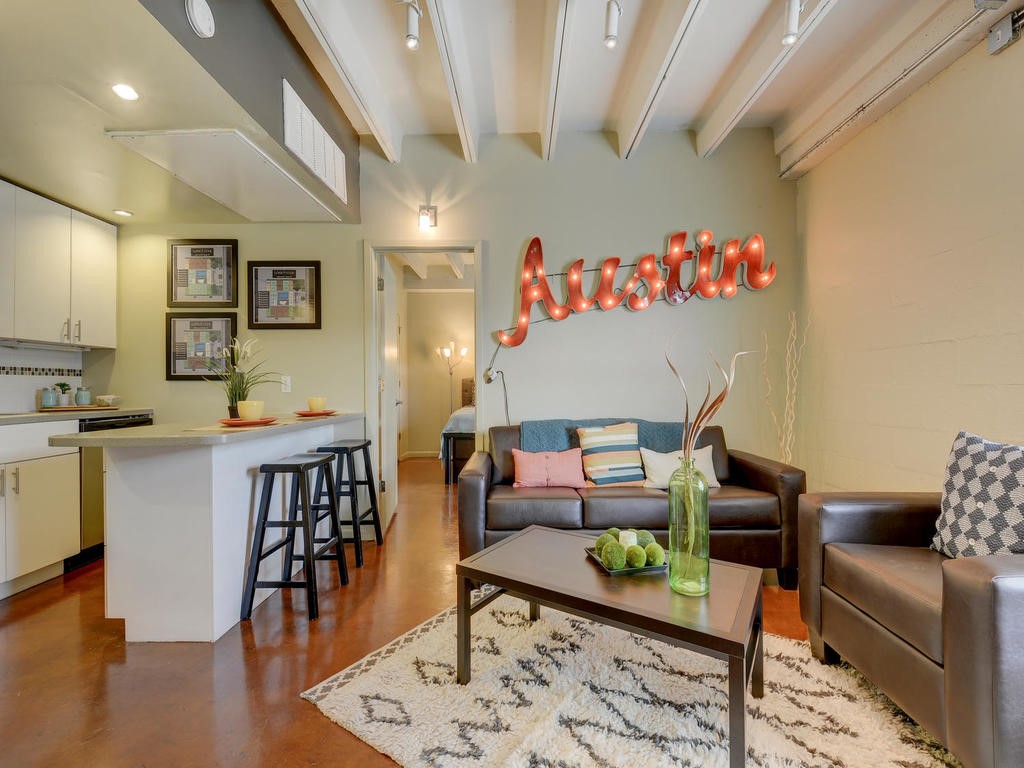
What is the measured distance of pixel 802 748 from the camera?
133cm

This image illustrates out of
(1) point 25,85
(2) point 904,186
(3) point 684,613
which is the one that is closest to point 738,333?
(2) point 904,186

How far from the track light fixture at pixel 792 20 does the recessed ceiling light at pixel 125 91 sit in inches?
101

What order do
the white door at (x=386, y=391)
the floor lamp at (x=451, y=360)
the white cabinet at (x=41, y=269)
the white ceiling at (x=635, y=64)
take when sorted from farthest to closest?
the floor lamp at (x=451, y=360) < the white door at (x=386, y=391) < the white cabinet at (x=41, y=269) < the white ceiling at (x=635, y=64)

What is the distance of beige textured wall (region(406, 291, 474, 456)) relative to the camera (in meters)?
7.18

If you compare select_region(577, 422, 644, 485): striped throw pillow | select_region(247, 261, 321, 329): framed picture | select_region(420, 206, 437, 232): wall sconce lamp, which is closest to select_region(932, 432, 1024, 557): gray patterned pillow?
select_region(577, 422, 644, 485): striped throw pillow

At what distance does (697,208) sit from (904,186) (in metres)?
1.21

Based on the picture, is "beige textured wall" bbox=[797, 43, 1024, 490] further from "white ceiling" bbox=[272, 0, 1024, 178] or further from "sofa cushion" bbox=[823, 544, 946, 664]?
"sofa cushion" bbox=[823, 544, 946, 664]

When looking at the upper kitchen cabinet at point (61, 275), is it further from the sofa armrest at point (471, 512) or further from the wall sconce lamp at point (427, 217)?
the sofa armrest at point (471, 512)

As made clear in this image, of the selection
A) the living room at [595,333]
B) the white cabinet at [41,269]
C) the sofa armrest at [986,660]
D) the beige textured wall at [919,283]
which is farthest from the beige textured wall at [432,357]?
the sofa armrest at [986,660]

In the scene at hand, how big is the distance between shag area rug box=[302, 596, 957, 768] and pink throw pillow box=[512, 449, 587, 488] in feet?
3.29

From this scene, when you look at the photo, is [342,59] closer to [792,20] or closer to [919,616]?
[792,20]

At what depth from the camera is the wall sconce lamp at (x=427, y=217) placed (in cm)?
338

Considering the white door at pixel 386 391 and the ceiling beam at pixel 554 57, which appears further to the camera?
the white door at pixel 386 391

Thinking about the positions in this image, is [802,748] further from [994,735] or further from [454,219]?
[454,219]
